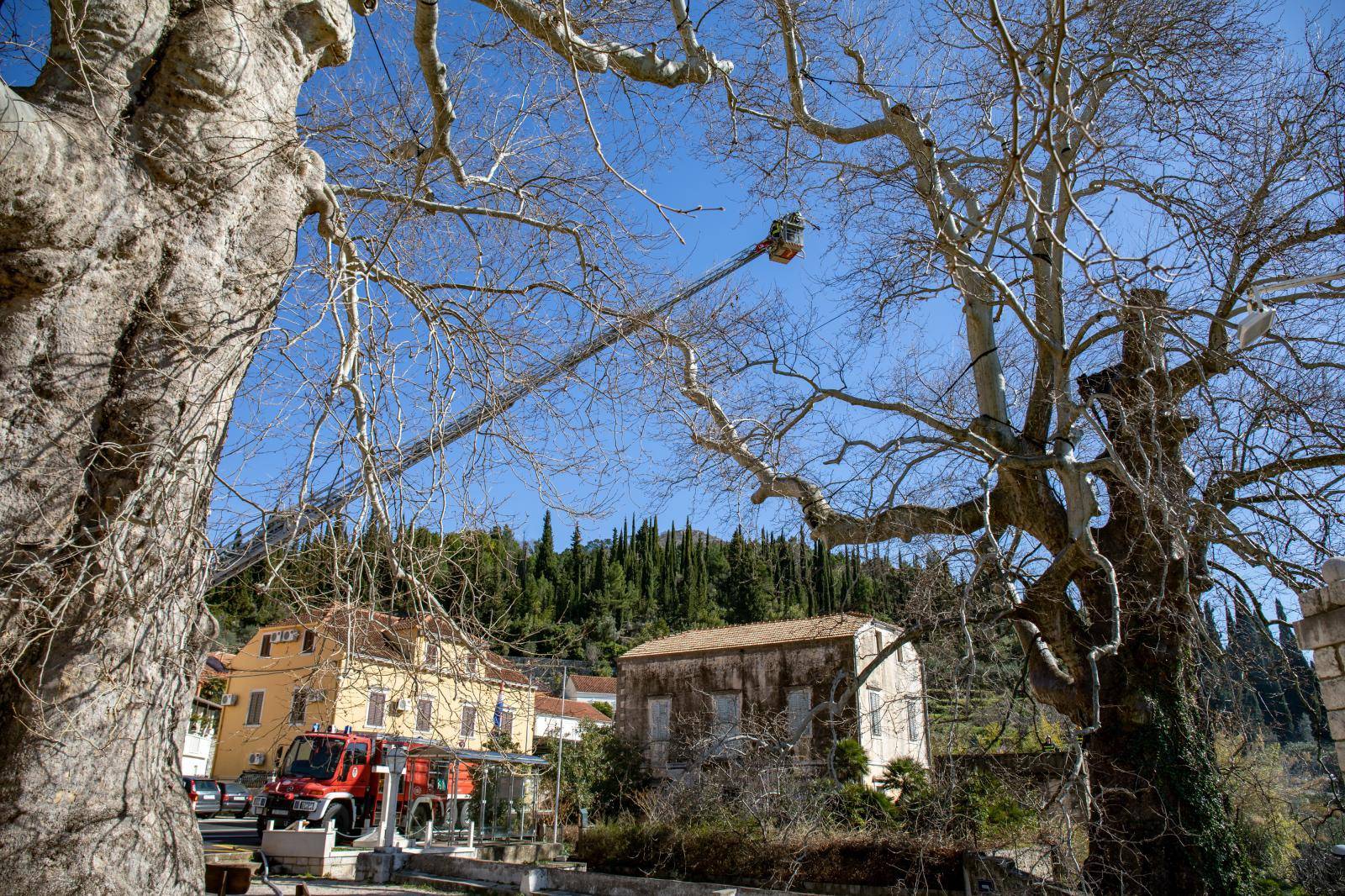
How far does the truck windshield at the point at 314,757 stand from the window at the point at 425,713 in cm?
1287

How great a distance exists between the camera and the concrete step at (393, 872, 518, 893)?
40.7 feet

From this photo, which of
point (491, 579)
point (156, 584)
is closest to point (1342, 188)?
point (491, 579)

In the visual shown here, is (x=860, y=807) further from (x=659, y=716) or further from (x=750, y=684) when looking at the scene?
(x=659, y=716)

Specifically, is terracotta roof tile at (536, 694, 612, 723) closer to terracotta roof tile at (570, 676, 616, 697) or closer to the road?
terracotta roof tile at (570, 676, 616, 697)

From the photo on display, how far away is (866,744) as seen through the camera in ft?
68.2

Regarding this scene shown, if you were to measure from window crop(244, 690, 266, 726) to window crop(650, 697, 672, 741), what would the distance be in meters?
11.8

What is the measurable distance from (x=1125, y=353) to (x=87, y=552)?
29.1 ft

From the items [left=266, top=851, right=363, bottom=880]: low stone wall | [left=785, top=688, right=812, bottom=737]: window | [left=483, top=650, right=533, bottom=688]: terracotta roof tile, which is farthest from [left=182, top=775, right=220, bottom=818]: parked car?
[left=483, top=650, right=533, bottom=688]: terracotta roof tile

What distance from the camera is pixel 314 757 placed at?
15688 millimetres

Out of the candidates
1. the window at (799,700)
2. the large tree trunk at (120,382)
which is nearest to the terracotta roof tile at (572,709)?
the window at (799,700)

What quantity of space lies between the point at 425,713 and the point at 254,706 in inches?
1000

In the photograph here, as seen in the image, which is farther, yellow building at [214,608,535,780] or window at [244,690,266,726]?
window at [244,690,266,726]

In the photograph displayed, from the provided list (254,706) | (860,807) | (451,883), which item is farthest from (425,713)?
(254,706)

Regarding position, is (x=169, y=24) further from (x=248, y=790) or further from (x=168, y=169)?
(x=248, y=790)
